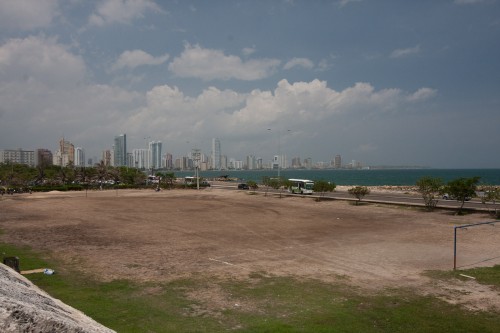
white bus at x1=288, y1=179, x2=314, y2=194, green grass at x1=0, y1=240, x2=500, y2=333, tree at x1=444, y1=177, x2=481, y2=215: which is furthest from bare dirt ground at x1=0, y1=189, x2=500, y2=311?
white bus at x1=288, y1=179, x2=314, y2=194

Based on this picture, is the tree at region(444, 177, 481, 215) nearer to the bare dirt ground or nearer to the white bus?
the bare dirt ground

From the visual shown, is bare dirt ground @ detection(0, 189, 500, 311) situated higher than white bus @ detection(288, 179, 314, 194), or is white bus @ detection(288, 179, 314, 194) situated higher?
white bus @ detection(288, 179, 314, 194)

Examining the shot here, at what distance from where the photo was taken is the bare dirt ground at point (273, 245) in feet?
52.4

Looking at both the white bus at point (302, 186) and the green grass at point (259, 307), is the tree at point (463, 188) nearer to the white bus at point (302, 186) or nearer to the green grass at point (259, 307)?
the green grass at point (259, 307)

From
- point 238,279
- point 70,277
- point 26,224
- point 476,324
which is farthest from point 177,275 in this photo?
point 26,224

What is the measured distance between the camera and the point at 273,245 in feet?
74.3

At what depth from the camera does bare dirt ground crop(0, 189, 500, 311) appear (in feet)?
52.4

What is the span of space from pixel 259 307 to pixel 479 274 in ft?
33.5

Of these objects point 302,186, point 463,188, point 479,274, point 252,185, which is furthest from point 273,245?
point 252,185

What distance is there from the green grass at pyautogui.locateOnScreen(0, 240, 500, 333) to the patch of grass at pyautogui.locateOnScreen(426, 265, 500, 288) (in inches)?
9.1

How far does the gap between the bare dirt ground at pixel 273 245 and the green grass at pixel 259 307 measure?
44.2 inches

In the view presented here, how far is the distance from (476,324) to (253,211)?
31.6 m

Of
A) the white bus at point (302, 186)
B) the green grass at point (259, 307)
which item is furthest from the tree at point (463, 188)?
the white bus at point (302, 186)

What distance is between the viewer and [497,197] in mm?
34438
